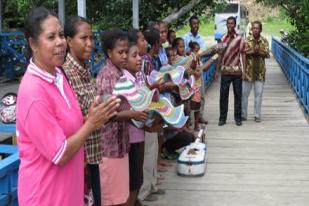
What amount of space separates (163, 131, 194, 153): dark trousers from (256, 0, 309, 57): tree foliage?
5914 mm

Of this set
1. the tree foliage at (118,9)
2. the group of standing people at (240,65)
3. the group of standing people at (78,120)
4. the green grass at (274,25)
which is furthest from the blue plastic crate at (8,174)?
the green grass at (274,25)

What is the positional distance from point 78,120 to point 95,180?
0.93 m

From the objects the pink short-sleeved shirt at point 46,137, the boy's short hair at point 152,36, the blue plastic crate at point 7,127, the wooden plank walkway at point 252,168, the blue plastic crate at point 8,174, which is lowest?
the wooden plank walkway at point 252,168

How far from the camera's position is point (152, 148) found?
4457mm

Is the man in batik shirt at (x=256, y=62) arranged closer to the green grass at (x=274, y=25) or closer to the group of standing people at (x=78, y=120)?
the group of standing people at (x=78, y=120)

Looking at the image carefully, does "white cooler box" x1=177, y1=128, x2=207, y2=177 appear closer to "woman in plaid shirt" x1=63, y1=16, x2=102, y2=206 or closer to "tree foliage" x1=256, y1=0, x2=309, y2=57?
"woman in plaid shirt" x1=63, y1=16, x2=102, y2=206

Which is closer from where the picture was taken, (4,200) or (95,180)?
(4,200)

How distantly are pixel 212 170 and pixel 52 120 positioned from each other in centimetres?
392

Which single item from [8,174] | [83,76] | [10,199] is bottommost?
[10,199]

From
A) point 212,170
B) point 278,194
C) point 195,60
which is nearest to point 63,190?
point 278,194

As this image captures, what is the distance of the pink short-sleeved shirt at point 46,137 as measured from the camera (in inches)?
76.7

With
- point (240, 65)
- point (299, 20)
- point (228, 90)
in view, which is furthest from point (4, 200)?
point (299, 20)

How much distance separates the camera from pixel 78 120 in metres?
2.13

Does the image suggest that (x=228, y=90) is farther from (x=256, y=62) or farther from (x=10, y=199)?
(x=10, y=199)
